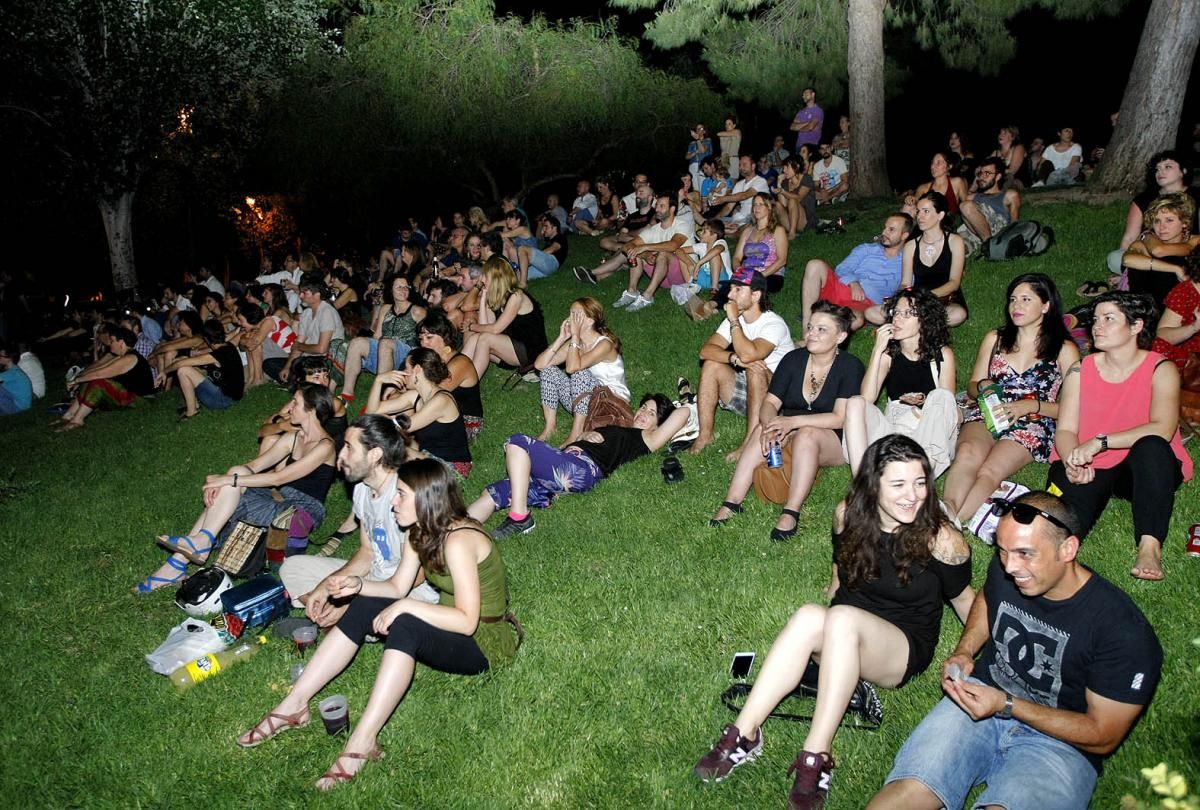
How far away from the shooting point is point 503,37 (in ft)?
60.2

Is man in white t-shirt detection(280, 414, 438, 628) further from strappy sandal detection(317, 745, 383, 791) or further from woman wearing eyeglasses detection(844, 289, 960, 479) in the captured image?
woman wearing eyeglasses detection(844, 289, 960, 479)

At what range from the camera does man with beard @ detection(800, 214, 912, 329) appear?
7.94 metres

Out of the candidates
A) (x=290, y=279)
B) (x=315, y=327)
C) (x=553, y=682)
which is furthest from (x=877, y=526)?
(x=290, y=279)

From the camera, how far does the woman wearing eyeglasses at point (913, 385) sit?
553 cm

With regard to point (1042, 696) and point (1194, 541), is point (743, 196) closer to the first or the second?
point (1194, 541)

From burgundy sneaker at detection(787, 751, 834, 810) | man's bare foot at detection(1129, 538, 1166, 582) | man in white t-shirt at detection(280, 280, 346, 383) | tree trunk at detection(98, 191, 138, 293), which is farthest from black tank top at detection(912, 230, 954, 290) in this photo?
tree trunk at detection(98, 191, 138, 293)

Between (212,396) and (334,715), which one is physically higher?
(334,715)

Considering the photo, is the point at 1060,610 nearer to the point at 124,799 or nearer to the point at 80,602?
the point at 124,799

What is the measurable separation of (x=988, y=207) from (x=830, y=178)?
5235 millimetres

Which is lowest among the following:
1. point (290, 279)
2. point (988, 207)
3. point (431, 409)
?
point (290, 279)

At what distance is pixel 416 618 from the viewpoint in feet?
13.4

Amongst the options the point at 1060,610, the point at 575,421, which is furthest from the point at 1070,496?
the point at 575,421

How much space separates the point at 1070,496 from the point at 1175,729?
5.12 feet

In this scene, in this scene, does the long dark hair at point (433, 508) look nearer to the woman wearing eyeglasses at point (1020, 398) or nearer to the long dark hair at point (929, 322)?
the woman wearing eyeglasses at point (1020, 398)
